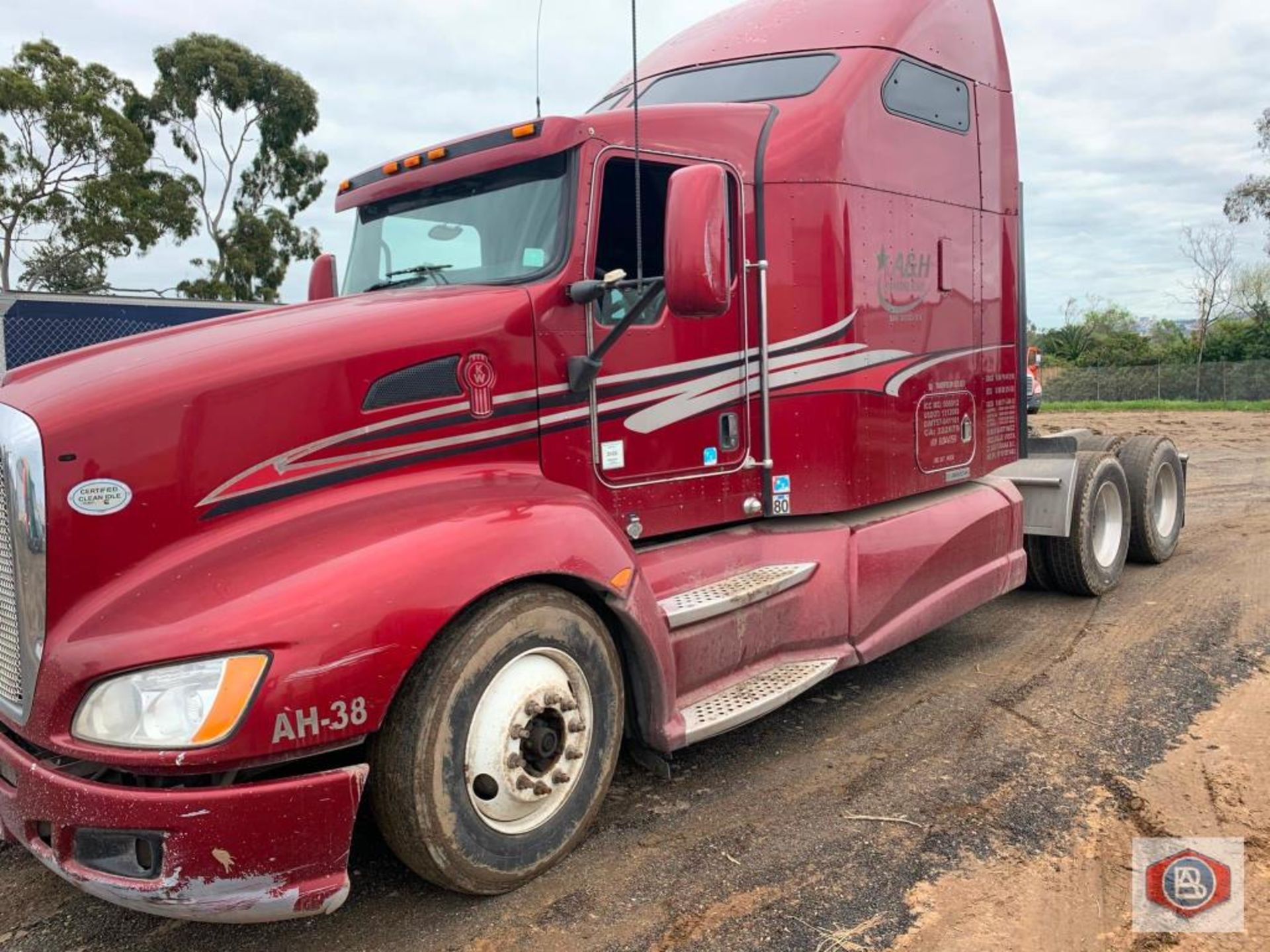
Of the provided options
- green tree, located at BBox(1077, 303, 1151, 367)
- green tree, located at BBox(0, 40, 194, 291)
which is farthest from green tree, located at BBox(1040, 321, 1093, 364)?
green tree, located at BBox(0, 40, 194, 291)

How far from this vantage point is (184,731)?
7.87 feet

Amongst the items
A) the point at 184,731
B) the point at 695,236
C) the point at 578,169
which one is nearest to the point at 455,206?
the point at 578,169

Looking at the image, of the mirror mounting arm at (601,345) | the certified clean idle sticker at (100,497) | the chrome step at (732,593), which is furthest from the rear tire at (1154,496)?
the certified clean idle sticker at (100,497)

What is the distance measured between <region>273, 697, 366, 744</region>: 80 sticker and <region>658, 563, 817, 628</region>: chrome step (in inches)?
54.1

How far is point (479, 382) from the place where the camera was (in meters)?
3.37

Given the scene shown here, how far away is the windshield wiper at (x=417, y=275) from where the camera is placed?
3953 mm

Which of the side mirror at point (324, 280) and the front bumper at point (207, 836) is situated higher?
the side mirror at point (324, 280)

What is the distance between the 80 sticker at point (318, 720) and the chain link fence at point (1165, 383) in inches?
1566

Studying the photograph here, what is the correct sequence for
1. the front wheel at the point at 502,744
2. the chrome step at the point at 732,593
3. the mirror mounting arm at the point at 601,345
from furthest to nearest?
the chrome step at the point at 732,593 → the mirror mounting arm at the point at 601,345 → the front wheel at the point at 502,744

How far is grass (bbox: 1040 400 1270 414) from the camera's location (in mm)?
31413

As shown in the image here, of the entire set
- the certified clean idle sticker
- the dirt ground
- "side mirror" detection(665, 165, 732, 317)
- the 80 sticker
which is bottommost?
the dirt ground

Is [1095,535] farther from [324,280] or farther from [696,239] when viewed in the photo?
[324,280]

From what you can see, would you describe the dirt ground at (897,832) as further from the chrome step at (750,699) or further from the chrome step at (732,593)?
the chrome step at (732,593)

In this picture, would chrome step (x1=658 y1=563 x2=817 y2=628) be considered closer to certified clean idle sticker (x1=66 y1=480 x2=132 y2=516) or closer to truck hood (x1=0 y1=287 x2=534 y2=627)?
truck hood (x1=0 y1=287 x2=534 y2=627)
